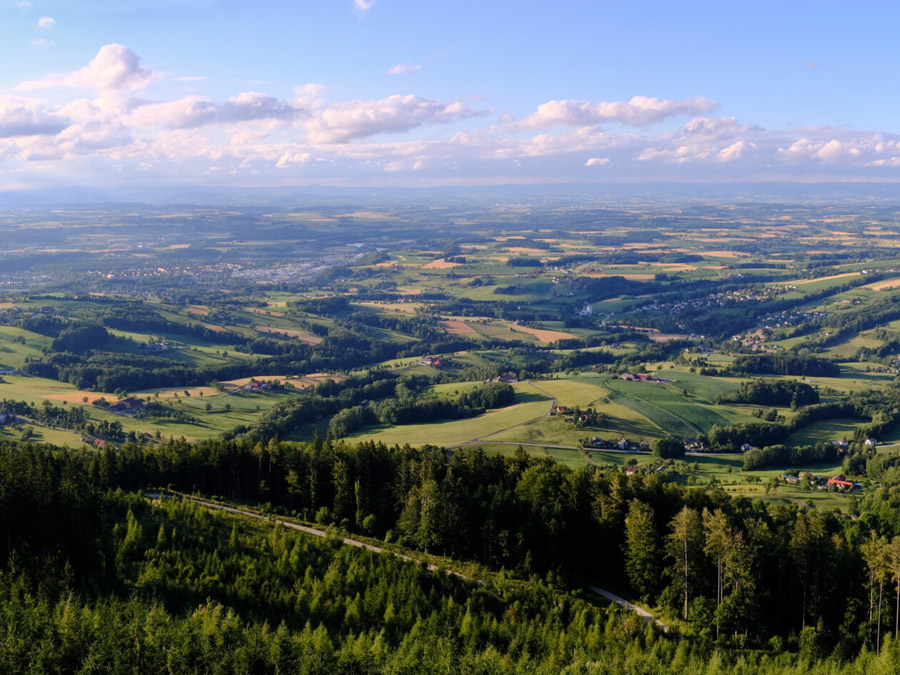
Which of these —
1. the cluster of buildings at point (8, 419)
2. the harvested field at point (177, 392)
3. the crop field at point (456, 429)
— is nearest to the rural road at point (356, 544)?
the crop field at point (456, 429)

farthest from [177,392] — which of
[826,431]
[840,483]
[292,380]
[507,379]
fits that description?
[826,431]

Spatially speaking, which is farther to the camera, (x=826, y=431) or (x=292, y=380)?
(x=292, y=380)

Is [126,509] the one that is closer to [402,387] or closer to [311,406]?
[311,406]

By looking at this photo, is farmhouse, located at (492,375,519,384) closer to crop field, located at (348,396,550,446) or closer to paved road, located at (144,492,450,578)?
crop field, located at (348,396,550,446)

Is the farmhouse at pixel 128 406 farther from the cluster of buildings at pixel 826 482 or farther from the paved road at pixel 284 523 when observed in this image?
the cluster of buildings at pixel 826 482

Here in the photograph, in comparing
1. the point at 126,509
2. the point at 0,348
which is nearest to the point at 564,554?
the point at 126,509

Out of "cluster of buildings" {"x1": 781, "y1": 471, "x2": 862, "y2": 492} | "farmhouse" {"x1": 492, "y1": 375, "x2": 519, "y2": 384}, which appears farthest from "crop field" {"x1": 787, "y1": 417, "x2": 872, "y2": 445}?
"farmhouse" {"x1": 492, "y1": 375, "x2": 519, "y2": 384}

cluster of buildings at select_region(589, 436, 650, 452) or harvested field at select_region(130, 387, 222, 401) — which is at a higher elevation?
harvested field at select_region(130, 387, 222, 401)

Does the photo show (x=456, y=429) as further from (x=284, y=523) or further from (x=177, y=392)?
(x=177, y=392)
